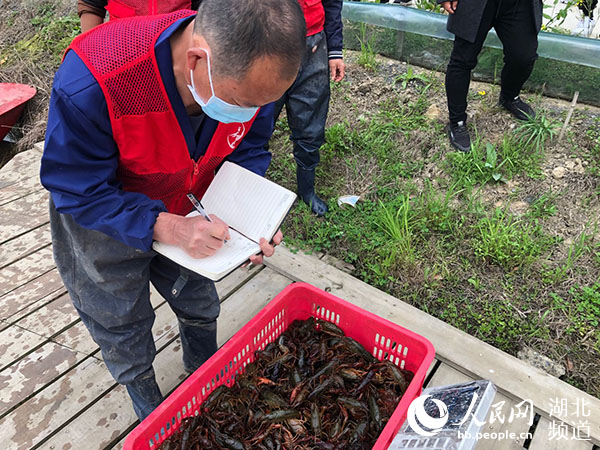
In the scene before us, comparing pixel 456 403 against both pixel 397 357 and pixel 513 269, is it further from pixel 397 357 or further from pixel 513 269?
pixel 513 269

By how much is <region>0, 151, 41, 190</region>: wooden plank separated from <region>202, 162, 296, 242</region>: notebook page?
257cm

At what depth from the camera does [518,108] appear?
3527 millimetres

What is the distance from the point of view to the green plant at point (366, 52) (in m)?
4.28

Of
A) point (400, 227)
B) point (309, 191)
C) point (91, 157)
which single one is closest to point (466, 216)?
point (400, 227)

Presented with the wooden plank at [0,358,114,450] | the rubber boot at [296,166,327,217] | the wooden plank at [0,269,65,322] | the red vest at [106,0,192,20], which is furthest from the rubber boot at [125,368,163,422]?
the rubber boot at [296,166,327,217]

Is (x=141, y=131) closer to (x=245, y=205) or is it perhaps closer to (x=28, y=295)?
(x=245, y=205)

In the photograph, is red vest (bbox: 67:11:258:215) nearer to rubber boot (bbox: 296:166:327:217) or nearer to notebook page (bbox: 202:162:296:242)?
notebook page (bbox: 202:162:296:242)

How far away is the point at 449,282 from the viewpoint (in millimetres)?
2721

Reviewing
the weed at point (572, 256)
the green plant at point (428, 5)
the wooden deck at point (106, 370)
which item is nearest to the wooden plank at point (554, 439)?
the wooden deck at point (106, 370)

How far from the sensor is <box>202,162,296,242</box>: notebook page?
62.6 inches

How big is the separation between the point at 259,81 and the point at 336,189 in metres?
2.34

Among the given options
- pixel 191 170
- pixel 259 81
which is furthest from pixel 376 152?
pixel 259 81

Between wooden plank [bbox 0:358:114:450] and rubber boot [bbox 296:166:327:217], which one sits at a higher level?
rubber boot [bbox 296:166:327:217]

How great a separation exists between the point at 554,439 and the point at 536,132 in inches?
→ 89.4
